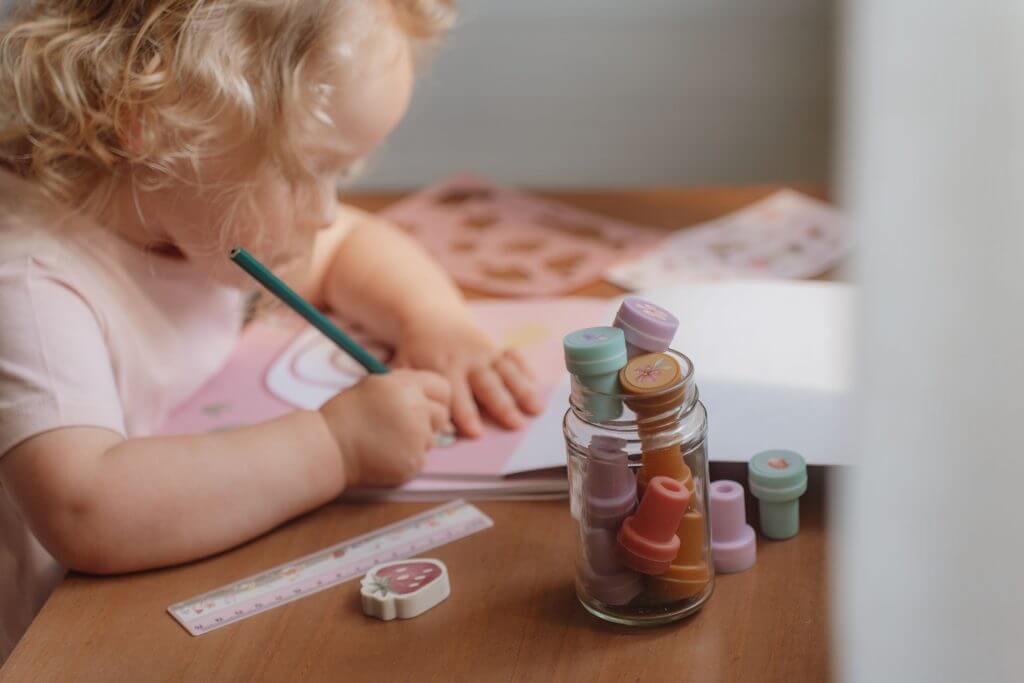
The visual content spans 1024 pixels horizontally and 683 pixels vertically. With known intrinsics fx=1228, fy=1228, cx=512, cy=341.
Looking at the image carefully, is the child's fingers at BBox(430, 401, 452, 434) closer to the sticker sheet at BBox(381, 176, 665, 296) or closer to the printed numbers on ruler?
the printed numbers on ruler

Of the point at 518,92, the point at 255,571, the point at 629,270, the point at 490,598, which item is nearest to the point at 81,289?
the point at 255,571

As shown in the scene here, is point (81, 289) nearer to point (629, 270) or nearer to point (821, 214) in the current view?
point (629, 270)

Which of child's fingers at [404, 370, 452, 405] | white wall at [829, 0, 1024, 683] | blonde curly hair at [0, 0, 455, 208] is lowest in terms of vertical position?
child's fingers at [404, 370, 452, 405]

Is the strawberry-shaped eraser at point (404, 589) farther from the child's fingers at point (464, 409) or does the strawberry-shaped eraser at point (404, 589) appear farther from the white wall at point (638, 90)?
the white wall at point (638, 90)

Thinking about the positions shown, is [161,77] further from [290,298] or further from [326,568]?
[326,568]

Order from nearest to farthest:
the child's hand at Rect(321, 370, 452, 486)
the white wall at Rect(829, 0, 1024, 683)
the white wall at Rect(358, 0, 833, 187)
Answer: the white wall at Rect(829, 0, 1024, 683) → the child's hand at Rect(321, 370, 452, 486) → the white wall at Rect(358, 0, 833, 187)

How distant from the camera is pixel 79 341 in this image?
687mm

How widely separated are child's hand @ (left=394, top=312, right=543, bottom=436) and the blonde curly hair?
0.17 meters

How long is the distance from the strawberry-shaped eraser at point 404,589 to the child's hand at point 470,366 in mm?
154

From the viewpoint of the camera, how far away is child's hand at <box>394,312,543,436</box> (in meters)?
0.75

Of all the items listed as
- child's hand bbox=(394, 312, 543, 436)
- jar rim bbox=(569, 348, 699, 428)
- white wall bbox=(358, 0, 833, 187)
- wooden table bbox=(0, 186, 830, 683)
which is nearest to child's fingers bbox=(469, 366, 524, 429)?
child's hand bbox=(394, 312, 543, 436)

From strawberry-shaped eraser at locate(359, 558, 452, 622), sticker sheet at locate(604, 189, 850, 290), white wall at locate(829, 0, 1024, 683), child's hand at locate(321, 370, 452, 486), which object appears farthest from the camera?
sticker sheet at locate(604, 189, 850, 290)

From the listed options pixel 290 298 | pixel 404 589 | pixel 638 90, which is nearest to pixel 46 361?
Result: pixel 290 298

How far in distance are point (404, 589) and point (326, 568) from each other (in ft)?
0.20
